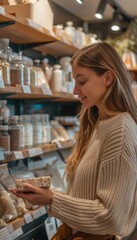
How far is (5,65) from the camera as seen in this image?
199cm

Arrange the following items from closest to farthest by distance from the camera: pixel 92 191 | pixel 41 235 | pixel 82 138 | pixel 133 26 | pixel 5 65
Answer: pixel 92 191 < pixel 82 138 < pixel 5 65 < pixel 41 235 < pixel 133 26

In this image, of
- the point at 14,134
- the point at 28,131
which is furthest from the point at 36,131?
the point at 14,134

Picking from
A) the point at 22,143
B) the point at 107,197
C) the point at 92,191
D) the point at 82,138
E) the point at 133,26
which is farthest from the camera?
the point at 133,26

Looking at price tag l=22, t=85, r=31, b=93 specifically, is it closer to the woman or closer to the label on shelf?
the label on shelf

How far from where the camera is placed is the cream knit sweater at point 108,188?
1.37m

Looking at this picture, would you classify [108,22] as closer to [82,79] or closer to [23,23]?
[23,23]

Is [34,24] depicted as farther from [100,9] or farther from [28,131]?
[100,9]

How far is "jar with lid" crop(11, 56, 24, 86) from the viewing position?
82.7 inches

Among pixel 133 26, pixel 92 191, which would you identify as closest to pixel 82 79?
→ pixel 92 191

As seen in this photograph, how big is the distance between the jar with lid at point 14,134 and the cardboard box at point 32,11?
1.93ft

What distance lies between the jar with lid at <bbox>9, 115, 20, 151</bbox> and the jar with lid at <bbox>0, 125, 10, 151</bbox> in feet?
0.18

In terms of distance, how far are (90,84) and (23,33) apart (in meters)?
0.97

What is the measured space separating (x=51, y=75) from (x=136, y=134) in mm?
1402

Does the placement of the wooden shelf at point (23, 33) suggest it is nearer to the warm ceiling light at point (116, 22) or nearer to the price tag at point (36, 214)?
the price tag at point (36, 214)
